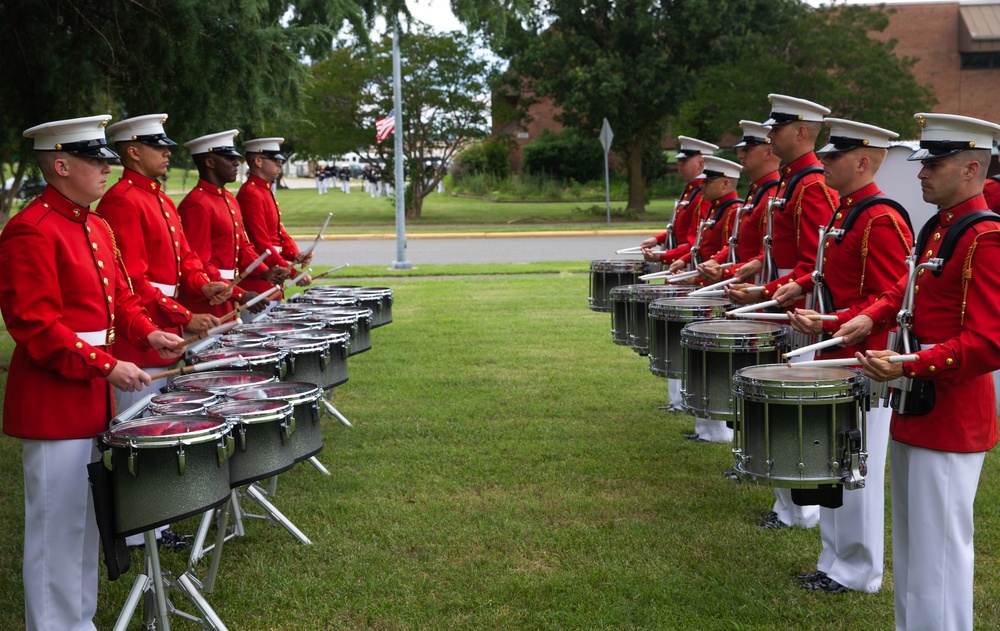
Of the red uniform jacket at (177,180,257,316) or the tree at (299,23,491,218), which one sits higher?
the tree at (299,23,491,218)

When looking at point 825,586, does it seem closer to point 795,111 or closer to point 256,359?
point 795,111

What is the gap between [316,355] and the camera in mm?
6195

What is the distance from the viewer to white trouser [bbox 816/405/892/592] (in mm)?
5121

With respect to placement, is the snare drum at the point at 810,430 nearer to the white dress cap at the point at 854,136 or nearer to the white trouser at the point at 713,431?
the white dress cap at the point at 854,136

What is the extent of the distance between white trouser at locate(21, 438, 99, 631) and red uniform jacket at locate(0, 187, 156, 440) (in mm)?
115

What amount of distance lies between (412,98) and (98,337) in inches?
1099

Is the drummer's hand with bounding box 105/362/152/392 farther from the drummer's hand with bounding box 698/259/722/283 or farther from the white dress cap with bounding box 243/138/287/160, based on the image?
the white dress cap with bounding box 243/138/287/160

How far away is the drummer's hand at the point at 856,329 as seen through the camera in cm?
459

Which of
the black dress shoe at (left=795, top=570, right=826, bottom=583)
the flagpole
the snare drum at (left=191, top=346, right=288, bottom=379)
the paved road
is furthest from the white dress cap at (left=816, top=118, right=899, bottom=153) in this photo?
the paved road

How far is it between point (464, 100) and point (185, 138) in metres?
23.6

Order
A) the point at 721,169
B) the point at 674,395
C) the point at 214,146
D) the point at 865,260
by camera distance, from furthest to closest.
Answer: the point at 674,395
the point at 721,169
the point at 214,146
the point at 865,260

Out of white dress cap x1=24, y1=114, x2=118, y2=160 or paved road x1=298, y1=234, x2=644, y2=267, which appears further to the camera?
paved road x1=298, y1=234, x2=644, y2=267

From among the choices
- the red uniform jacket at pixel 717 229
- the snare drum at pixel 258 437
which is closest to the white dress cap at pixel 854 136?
the red uniform jacket at pixel 717 229

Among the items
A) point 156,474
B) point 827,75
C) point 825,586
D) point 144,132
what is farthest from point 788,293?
point 827,75
